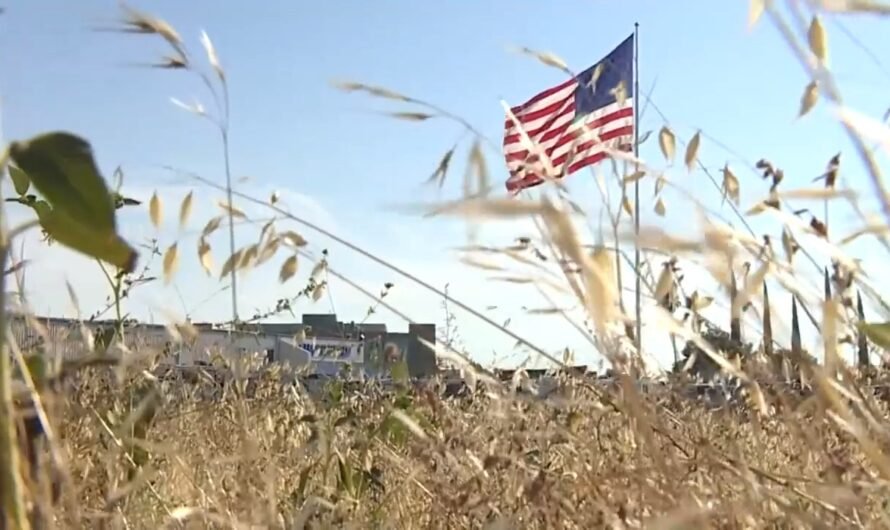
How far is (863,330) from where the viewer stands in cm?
97

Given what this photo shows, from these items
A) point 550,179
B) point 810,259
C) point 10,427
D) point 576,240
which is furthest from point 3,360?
point 810,259

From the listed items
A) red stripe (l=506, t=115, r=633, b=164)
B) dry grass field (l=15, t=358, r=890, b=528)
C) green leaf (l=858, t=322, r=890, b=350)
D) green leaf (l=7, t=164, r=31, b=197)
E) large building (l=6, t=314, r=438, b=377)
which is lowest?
dry grass field (l=15, t=358, r=890, b=528)

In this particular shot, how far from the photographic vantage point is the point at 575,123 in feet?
4.89

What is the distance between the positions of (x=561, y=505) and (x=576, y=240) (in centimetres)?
56

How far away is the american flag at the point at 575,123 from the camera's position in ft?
3.72

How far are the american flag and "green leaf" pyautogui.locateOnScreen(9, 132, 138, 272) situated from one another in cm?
45

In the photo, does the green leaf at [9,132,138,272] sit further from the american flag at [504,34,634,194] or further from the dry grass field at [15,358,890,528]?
the american flag at [504,34,634,194]

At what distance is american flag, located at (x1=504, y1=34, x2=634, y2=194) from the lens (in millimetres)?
1133

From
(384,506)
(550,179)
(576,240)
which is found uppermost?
(550,179)

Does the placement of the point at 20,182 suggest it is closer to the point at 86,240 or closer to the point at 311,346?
the point at 86,240

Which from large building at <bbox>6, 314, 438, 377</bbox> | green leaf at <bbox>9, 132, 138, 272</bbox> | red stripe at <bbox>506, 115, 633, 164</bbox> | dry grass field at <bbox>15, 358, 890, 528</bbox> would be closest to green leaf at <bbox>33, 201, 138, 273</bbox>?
green leaf at <bbox>9, 132, 138, 272</bbox>

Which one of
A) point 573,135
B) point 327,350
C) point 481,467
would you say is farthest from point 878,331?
point 327,350

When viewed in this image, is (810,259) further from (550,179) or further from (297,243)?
(297,243)

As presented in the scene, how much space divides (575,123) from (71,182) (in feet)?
3.34
